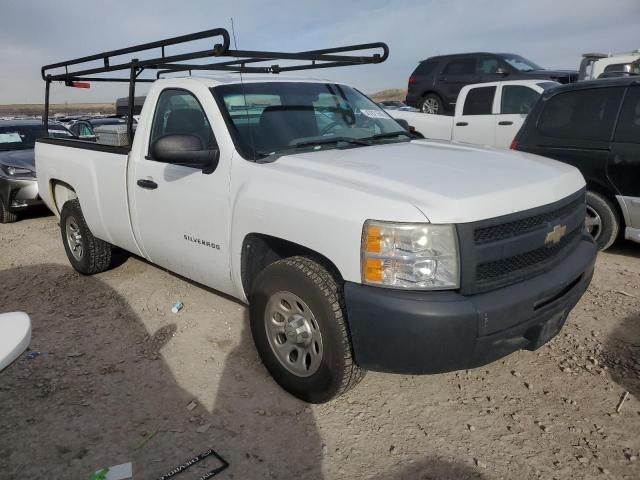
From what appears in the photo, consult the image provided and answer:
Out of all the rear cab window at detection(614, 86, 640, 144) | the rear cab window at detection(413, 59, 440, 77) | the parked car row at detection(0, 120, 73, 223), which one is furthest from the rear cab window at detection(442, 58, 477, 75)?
the parked car row at detection(0, 120, 73, 223)

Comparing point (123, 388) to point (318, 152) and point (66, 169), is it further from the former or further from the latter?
point (66, 169)

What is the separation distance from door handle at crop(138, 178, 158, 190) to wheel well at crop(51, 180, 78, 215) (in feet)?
5.51

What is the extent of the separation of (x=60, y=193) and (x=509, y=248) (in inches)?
188

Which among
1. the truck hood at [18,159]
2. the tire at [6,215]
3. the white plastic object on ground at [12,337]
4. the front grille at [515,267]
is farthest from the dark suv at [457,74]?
the white plastic object on ground at [12,337]

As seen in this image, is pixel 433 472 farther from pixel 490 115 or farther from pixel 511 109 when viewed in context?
pixel 511 109

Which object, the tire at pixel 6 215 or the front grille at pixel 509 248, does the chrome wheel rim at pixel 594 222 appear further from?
the tire at pixel 6 215

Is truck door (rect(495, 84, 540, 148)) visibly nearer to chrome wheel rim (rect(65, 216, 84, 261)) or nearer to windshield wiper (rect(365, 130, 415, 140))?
windshield wiper (rect(365, 130, 415, 140))

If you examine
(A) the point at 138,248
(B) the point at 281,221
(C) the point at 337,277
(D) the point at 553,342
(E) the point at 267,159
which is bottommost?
(D) the point at 553,342

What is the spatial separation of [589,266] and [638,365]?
82 cm

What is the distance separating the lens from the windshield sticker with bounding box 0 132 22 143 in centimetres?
880

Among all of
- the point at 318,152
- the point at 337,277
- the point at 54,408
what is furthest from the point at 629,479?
the point at 54,408

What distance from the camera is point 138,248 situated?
434cm

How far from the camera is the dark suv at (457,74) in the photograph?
11.4m

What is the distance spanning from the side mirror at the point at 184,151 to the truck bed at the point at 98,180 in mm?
1061
